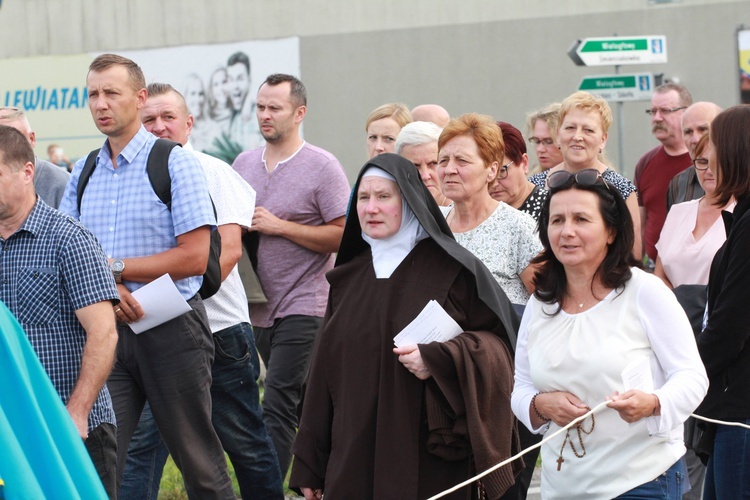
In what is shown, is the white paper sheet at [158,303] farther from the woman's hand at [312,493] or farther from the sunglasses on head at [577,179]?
the sunglasses on head at [577,179]

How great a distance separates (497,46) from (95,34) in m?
10.2

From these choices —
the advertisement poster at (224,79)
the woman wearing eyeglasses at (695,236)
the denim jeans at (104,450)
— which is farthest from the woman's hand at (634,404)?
the advertisement poster at (224,79)

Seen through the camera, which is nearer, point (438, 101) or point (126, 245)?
point (126, 245)

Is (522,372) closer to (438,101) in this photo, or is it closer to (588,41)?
(588,41)

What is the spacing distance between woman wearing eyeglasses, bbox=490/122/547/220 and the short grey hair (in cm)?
37

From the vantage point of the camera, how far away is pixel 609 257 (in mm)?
4172

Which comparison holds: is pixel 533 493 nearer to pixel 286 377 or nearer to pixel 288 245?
pixel 286 377

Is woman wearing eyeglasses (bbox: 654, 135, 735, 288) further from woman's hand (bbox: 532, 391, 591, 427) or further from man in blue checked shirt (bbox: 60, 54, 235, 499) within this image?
man in blue checked shirt (bbox: 60, 54, 235, 499)

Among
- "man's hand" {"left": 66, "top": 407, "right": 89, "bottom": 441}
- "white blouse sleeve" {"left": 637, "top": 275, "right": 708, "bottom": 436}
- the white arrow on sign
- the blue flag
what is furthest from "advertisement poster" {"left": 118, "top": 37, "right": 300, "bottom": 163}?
the blue flag

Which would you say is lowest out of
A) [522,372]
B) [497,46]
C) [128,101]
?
[522,372]

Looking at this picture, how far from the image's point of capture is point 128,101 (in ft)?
18.6

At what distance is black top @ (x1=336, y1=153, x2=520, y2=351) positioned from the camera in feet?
15.3

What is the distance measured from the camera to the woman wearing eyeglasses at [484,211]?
552 cm

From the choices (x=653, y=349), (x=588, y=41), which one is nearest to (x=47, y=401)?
(x=653, y=349)
